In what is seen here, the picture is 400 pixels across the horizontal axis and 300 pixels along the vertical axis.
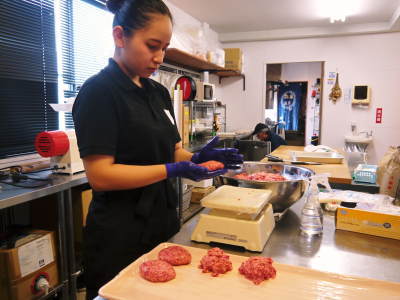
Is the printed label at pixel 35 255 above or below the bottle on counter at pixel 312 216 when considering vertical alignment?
below

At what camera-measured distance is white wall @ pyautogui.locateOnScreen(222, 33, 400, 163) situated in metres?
4.95

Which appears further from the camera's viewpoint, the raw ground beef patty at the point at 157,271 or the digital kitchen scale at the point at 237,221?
the digital kitchen scale at the point at 237,221

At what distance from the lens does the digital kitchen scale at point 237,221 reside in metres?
0.97

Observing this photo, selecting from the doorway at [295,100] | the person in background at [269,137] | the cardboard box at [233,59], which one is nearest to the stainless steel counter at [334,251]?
the person in background at [269,137]

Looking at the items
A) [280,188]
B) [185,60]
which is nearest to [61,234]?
[280,188]

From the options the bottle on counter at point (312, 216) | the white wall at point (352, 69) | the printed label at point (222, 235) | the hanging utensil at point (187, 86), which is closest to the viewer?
the printed label at point (222, 235)

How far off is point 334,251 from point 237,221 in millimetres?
317

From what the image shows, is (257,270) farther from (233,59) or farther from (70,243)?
(233,59)

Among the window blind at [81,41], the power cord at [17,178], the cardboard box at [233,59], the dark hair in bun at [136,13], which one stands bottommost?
the power cord at [17,178]

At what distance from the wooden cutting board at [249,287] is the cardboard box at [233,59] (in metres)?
4.57

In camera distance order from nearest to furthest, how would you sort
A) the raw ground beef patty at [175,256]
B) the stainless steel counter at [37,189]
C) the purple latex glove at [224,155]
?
1. the raw ground beef patty at [175,256]
2. the purple latex glove at [224,155]
3. the stainless steel counter at [37,189]

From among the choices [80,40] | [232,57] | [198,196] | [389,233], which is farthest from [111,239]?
[232,57]

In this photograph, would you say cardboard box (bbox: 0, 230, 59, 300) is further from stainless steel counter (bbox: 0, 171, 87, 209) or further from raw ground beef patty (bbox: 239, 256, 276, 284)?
raw ground beef patty (bbox: 239, 256, 276, 284)

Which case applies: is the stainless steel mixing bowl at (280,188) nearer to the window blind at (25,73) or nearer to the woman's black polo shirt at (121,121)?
the woman's black polo shirt at (121,121)
